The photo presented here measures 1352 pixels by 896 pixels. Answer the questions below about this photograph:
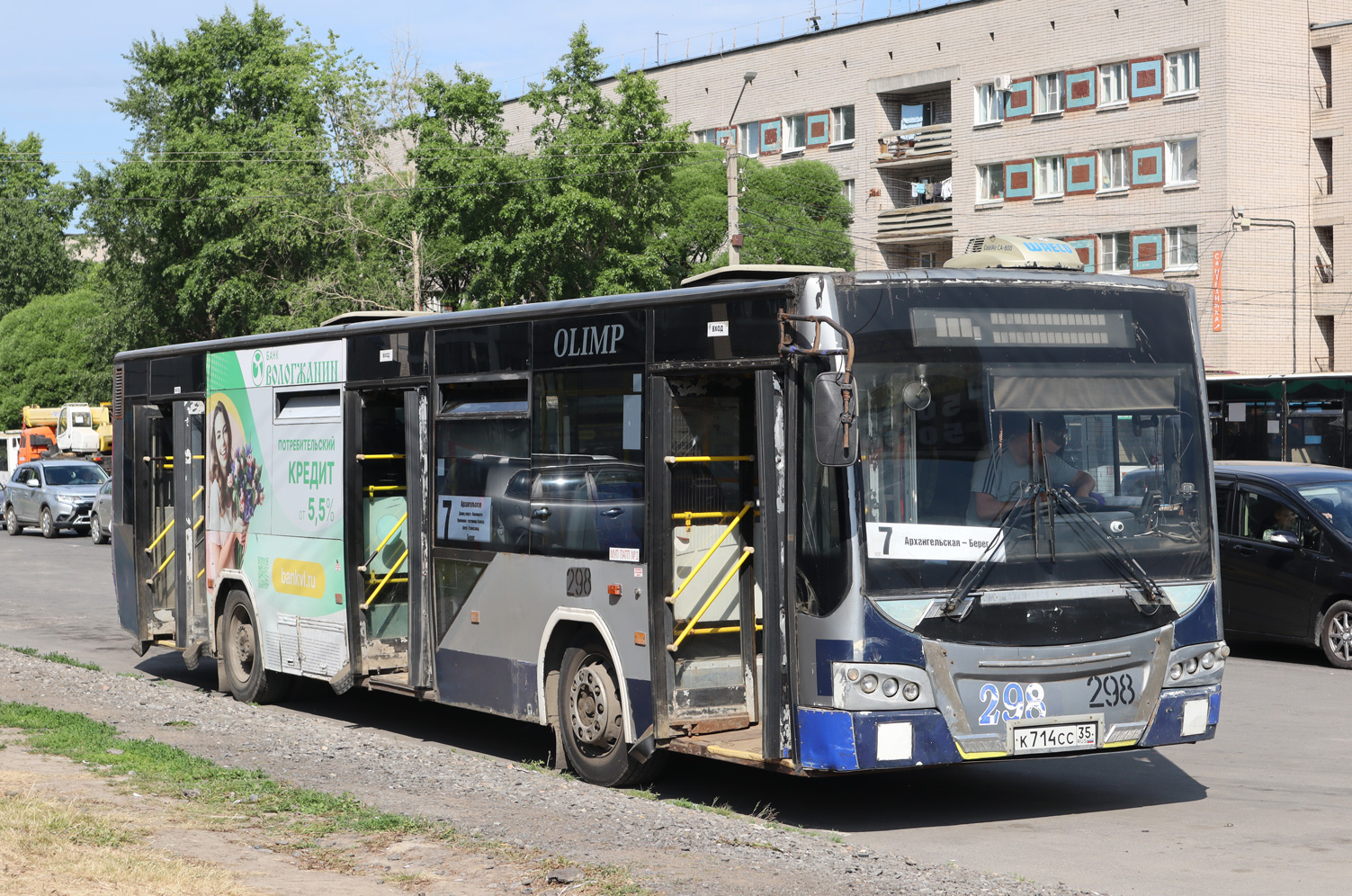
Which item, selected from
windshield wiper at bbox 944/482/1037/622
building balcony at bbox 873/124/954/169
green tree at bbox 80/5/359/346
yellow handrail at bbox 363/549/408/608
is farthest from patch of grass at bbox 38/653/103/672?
building balcony at bbox 873/124/954/169

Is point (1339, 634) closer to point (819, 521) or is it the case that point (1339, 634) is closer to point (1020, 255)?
point (1020, 255)

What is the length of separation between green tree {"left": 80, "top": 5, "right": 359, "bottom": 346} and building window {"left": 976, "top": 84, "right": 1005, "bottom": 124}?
21.1 metres

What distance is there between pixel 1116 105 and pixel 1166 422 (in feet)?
148

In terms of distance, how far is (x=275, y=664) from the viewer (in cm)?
1267

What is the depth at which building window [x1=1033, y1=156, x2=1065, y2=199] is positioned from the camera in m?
52.9

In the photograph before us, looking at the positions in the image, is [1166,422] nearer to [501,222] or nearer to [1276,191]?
[501,222]

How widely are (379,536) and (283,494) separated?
130 cm

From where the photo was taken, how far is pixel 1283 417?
2705 centimetres

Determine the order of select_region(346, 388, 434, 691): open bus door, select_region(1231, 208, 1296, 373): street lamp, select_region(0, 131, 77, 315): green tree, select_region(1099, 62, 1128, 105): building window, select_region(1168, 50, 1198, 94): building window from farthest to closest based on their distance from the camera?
1. select_region(0, 131, 77, 315): green tree
2. select_region(1099, 62, 1128, 105): building window
3. select_region(1168, 50, 1198, 94): building window
4. select_region(1231, 208, 1296, 373): street lamp
5. select_region(346, 388, 434, 691): open bus door

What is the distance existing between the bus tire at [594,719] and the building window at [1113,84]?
4548 centimetres

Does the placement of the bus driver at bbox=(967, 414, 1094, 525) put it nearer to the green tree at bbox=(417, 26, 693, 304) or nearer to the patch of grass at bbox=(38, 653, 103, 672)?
the patch of grass at bbox=(38, 653, 103, 672)

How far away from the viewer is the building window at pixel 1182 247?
4894 cm

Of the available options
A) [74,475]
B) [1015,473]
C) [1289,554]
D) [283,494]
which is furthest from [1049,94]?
[1015,473]

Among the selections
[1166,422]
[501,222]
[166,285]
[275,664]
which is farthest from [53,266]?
[1166,422]
